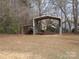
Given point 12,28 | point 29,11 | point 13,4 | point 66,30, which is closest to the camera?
point 12,28

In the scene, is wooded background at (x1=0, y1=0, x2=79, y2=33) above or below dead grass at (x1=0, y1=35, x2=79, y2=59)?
above

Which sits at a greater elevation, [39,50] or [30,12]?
[30,12]

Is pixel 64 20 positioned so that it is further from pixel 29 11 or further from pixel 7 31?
pixel 7 31

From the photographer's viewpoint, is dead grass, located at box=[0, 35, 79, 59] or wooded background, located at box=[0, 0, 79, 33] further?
wooded background, located at box=[0, 0, 79, 33]

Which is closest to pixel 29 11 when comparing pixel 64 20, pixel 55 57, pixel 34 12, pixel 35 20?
pixel 34 12

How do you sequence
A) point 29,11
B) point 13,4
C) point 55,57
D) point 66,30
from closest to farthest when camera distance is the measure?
point 55,57 → point 13,4 → point 29,11 → point 66,30

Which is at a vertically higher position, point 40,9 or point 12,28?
point 40,9

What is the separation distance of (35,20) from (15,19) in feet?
8.14

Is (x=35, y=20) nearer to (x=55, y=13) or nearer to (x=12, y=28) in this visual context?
(x=12, y=28)

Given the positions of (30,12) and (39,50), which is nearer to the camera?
(39,50)

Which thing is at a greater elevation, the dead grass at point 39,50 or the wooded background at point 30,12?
the wooded background at point 30,12

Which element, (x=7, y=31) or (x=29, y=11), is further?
(x=29, y=11)

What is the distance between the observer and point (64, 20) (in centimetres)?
3347

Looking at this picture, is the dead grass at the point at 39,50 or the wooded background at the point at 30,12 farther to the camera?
the wooded background at the point at 30,12
